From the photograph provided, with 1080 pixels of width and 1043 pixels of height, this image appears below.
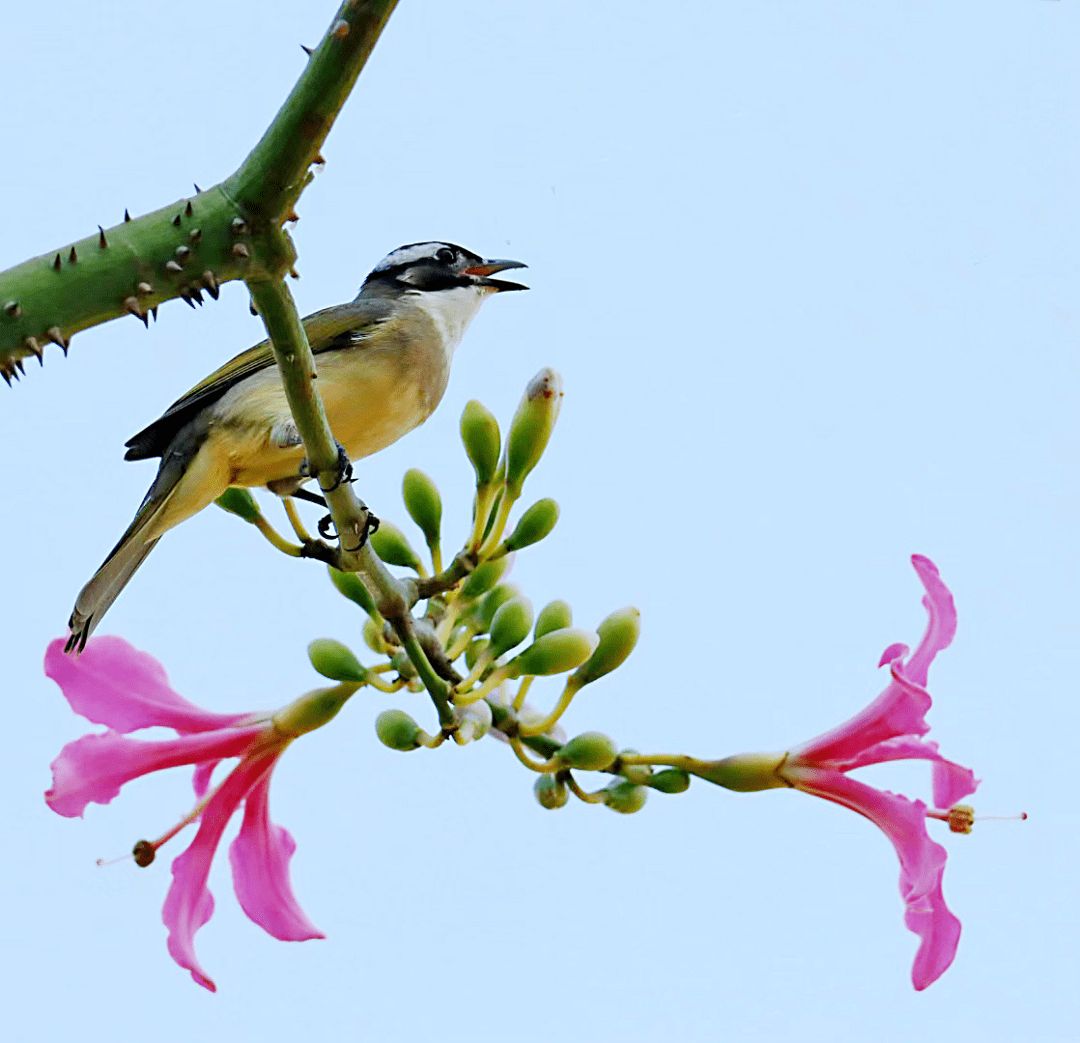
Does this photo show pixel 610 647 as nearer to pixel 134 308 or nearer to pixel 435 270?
pixel 134 308

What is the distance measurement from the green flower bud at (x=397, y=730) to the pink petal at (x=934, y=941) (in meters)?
0.83

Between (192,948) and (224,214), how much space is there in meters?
1.34

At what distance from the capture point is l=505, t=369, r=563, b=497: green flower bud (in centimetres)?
256

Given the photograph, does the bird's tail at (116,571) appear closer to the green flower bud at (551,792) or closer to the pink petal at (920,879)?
the green flower bud at (551,792)

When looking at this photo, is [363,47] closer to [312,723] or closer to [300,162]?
[300,162]

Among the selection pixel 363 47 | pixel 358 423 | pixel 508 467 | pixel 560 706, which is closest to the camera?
pixel 363 47

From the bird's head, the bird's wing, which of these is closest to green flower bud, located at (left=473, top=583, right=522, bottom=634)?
the bird's wing

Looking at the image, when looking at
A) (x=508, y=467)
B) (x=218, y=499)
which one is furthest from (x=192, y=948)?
(x=508, y=467)

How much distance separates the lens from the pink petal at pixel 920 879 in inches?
82.7

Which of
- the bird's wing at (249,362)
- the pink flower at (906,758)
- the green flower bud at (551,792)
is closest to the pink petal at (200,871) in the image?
the green flower bud at (551,792)

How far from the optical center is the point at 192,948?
2.25m

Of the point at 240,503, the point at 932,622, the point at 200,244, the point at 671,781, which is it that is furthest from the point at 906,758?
the point at 200,244

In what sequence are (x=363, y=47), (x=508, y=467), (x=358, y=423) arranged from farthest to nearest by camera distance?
(x=358, y=423), (x=508, y=467), (x=363, y=47)

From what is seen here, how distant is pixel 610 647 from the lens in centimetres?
246
